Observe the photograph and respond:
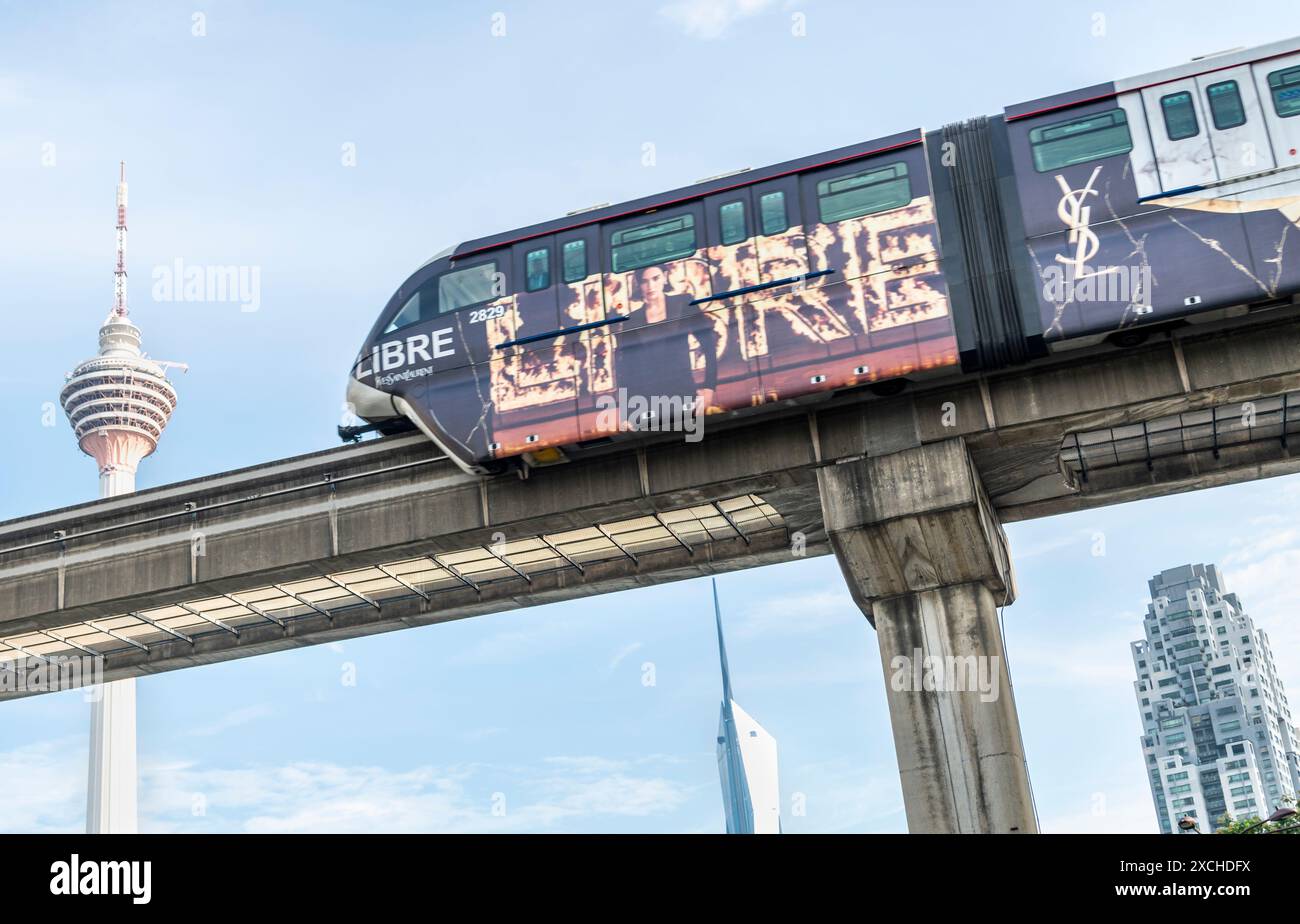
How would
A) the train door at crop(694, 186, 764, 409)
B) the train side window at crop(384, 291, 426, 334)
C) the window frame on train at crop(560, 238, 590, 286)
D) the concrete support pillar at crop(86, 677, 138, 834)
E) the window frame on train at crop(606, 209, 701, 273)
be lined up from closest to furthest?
the train door at crop(694, 186, 764, 409) < the window frame on train at crop(606, 209, 701, 273) < the window frame on train at crop(560, 238, 590, 286) < the train side window at crop(384, 291, 426, 334) < the concrete support pillar at crop(86, 677, 138, 834)

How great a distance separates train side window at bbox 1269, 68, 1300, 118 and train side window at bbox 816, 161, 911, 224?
6607mm

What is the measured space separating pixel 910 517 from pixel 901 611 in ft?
6.91

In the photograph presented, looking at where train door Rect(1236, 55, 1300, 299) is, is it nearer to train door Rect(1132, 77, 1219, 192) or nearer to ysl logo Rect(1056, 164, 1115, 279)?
train door Rect(1132, 77, 1219, 192)

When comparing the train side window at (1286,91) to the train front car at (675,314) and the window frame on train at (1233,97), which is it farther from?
the train front car at (675,314)

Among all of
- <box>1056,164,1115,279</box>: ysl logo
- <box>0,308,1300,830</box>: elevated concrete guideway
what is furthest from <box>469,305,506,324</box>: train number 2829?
<box>1056,164,1115,279</box>: ysl logo

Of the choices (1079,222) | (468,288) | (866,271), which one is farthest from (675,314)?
(1079,222)

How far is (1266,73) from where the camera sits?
939 inches

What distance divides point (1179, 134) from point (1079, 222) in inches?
91.1

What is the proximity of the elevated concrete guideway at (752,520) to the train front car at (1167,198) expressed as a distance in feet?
5.37

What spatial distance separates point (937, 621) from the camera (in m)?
26.5

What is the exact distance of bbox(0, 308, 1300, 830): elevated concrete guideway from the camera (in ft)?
82.4

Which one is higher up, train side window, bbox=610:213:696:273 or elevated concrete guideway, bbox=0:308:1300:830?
train side window, bbox=610:213:696:273
